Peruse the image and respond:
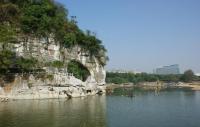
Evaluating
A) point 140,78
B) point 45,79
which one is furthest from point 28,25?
point 140,78

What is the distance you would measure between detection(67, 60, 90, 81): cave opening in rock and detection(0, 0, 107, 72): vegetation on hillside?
2939mm

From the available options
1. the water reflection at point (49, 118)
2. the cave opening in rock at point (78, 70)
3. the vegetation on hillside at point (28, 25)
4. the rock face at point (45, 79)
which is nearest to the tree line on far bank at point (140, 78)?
the cave opening in rock at point (78, 70)

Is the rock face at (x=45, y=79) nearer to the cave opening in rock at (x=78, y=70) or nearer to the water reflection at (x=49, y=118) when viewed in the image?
the cave opening in rock at (x=78, y=70)

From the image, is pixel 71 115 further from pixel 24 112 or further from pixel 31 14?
pixel 31 14

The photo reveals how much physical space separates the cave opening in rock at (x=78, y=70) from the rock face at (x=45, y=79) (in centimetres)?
73

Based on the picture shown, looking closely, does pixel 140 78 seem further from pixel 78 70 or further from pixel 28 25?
pixel 28 25

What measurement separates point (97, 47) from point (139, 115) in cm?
2879

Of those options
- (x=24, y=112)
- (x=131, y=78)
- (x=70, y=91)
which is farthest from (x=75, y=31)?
(x=131, y=78)

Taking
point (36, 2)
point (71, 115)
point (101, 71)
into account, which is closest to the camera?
point (71, 115)

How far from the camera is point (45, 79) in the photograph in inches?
1729

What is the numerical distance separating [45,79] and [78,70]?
11657mm

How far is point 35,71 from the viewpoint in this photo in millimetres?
43781

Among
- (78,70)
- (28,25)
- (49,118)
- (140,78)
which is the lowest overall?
(49,118)

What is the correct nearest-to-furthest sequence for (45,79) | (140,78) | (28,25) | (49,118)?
(49,118) → (45,79) → (28,25) → (140,78)
